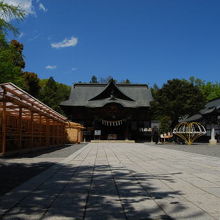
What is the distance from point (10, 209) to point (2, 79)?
20.9m

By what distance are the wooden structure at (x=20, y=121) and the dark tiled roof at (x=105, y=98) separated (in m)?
14.0

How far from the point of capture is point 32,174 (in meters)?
6.40

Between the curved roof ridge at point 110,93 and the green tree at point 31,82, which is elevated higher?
the green tree at point 31,82

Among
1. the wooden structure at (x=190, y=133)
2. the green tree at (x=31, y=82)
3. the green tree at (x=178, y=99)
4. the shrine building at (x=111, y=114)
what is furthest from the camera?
the green tree at (x=31, y=82)

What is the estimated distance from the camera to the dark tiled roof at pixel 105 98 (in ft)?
115

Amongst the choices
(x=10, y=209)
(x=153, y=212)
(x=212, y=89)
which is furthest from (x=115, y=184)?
(x=212, y=89)

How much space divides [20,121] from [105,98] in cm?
2500

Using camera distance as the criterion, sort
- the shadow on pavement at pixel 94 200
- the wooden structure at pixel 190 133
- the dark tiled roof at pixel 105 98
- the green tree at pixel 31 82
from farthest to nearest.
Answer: the green tree at pixel 31 82, the dark tiled roof at pixel 105 98, the wooden structure at pixel 190 133, the shadow on pavement at pixel 94 200

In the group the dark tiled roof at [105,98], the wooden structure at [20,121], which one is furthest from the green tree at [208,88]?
the wooden structure at [20,121]

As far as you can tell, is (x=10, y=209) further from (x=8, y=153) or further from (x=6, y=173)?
(x=8, y=153)

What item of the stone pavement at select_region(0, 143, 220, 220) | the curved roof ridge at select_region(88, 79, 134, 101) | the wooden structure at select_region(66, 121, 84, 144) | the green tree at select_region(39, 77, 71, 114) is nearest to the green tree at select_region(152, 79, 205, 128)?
the curved roof ridge at select_region(88, 79, 134, 101)

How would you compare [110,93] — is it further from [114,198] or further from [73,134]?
[114,198]

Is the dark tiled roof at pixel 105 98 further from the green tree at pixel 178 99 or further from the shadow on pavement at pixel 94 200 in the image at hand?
the shadow on pavement at pixel 94 200

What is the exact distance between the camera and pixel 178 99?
2853 centimetres
